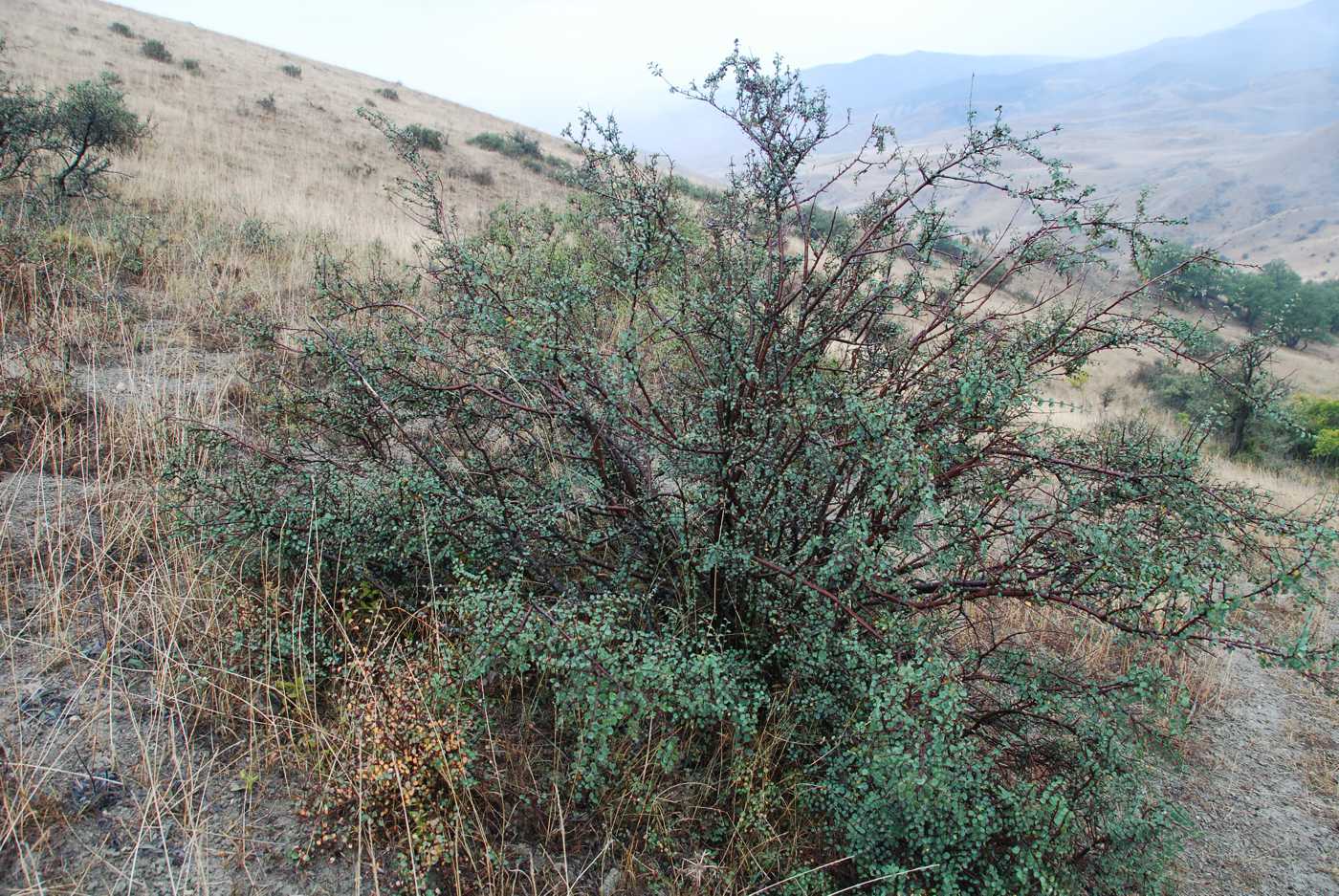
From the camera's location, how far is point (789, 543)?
95.5 inches

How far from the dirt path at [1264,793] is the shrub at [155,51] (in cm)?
2909

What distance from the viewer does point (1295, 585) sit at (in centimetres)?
158

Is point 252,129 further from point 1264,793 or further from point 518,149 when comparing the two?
point 1264,793

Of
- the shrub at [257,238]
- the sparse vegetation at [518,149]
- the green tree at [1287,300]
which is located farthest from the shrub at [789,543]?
the green tree at [1287,300]

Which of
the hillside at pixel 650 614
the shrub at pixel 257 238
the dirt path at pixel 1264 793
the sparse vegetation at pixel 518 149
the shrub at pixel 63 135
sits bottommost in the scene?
the dirt path at pixel 1264 793

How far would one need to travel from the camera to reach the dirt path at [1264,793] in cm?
263

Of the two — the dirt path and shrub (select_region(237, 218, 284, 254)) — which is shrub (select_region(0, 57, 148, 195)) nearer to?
shrub (select_region(237, 218, 284, 254))

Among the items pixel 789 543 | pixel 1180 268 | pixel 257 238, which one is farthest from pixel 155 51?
pixel 1180 268

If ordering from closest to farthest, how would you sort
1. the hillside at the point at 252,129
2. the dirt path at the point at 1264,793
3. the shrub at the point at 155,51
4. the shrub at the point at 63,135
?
the dirt path at the point at 1264,793 < the shrub at the point at 63,135 < the hillside at the point at 252,129 < the shrub at the point at 155,51

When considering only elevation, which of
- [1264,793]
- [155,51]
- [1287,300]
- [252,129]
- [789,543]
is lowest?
[1264,793]

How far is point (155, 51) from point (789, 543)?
2809 cm

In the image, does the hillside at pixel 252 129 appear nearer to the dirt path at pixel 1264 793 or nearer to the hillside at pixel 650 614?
the hillside at pixel 650 614

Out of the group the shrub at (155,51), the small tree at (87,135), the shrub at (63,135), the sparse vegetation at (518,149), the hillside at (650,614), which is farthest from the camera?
the sparse vegetation at (518,149)

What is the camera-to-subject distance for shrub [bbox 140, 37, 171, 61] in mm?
20781
